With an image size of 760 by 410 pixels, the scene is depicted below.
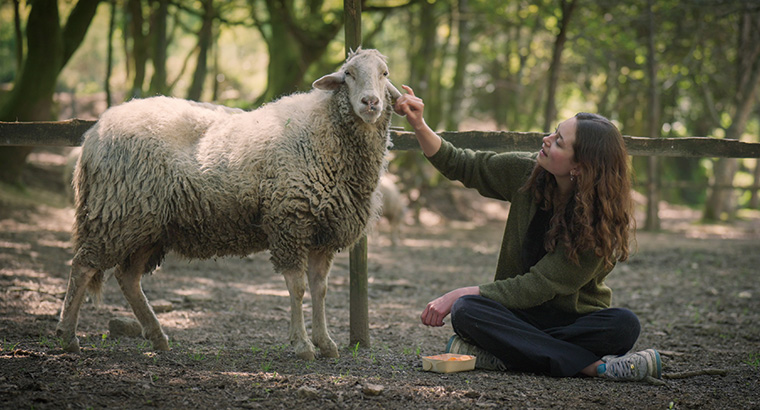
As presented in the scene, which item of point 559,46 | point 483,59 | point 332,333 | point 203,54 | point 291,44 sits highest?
point 483,59

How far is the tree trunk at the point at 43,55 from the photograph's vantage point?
10.1 metres

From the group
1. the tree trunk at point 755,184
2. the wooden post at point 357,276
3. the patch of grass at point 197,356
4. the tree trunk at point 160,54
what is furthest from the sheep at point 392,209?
the tree trunk at point 755,184

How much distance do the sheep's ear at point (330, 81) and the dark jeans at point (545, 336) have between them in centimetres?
176

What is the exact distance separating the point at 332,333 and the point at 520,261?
2103 millimetres

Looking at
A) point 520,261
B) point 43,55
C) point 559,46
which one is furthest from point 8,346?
point 559,46

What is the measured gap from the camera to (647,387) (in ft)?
12.9

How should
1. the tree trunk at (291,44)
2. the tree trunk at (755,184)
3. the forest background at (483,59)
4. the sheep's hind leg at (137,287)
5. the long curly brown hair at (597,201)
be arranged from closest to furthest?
the long curly brown hair at (597,201), the sheep's hind leg at (137,287), the forest background at (483,59), the tree trunk at (291,44), the tree trunk at (755,184)

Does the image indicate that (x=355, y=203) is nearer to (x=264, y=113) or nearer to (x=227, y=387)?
(x=264, y=113)

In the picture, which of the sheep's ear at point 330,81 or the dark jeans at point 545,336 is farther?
the sheep's ear at point 330,81

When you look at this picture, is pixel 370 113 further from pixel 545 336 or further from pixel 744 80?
pixel 744 80

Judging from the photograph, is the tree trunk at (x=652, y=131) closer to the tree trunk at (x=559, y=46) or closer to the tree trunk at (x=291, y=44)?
the tree trunk at (x=559, y=46)

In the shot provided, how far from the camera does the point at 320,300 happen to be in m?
4.75

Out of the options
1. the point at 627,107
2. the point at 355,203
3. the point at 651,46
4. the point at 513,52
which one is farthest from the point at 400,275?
the point at 627,107

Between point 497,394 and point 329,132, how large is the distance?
2142 mm
